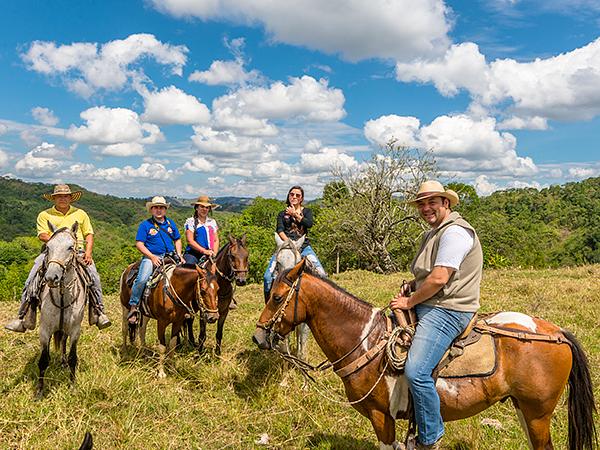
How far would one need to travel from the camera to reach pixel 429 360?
3764 mm

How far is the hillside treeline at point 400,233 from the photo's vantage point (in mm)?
32125

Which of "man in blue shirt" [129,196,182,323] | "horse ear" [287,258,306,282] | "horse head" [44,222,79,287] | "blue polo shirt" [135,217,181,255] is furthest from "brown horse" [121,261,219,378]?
"horse ear" [287,258,306,282]

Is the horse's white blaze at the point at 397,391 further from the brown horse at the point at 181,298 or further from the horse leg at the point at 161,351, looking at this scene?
the horse leg at the point at 161,351

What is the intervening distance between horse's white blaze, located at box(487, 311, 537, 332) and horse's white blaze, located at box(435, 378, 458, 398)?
0.79 metres

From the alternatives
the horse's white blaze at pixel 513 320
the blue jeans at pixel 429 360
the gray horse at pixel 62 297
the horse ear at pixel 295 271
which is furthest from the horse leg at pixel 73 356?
the horse's white blaze at pixel 513 320

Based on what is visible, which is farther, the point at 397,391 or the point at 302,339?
the point at 302,339

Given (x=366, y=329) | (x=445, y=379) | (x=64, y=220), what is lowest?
(x=445, y=379)

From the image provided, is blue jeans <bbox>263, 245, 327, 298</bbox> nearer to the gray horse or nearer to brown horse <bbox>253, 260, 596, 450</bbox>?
brown horse <bbox>253, 260, 596, 450</bbox>

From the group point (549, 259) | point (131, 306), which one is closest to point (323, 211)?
point (131, 306)

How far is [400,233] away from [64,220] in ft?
89.3

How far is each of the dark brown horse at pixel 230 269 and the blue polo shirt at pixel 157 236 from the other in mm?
1126

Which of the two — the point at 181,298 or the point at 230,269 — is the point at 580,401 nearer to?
the point at 230,269

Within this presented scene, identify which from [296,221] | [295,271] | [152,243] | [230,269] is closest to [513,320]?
[295,271]

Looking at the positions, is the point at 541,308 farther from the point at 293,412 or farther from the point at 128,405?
the point at 128,405
